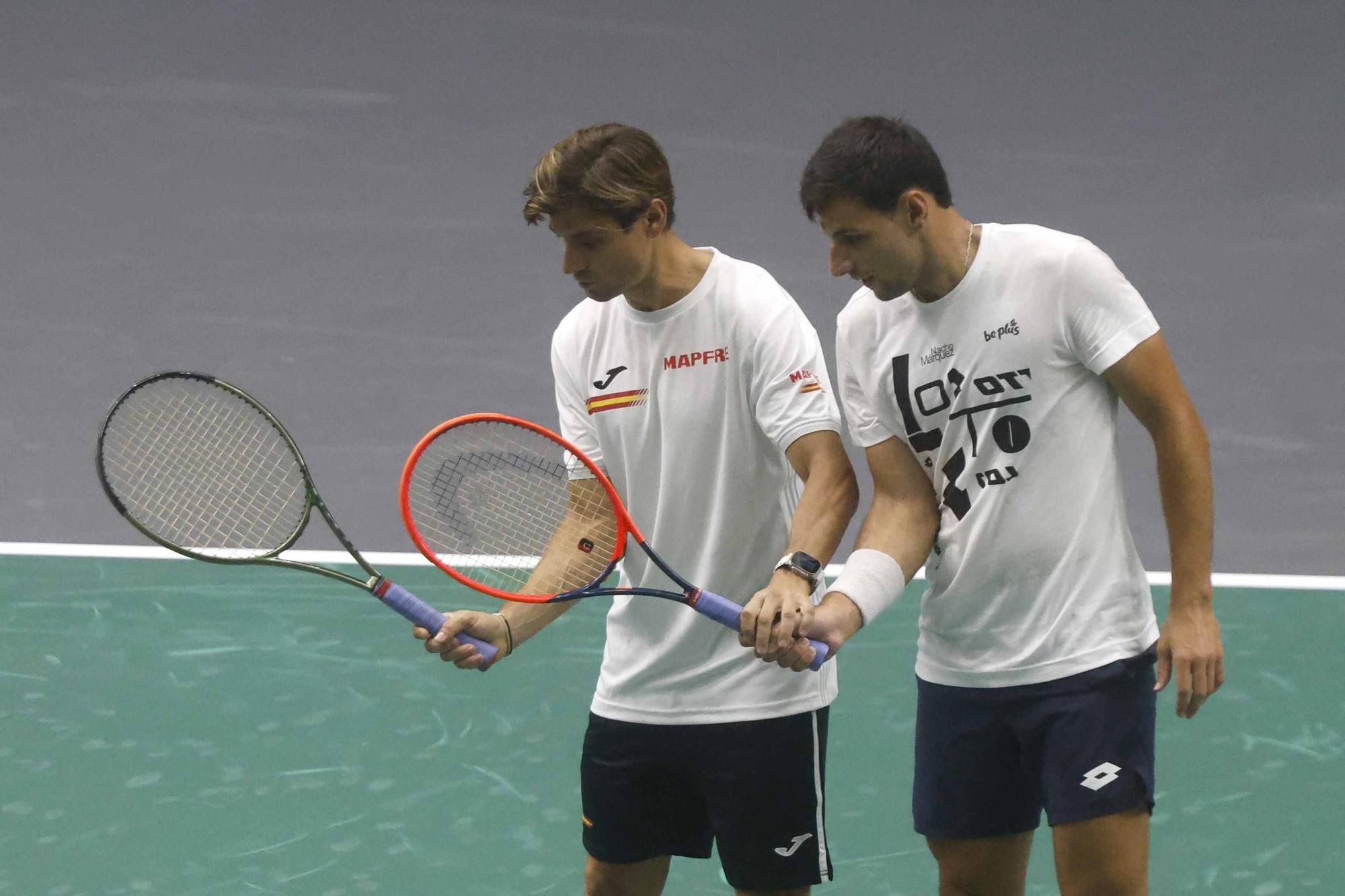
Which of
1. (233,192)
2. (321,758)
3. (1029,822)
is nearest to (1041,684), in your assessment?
(1029,822)

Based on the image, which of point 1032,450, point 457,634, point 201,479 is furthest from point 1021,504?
point 201,479

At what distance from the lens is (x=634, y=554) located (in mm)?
2814

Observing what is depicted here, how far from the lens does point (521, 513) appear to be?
3.03 metres

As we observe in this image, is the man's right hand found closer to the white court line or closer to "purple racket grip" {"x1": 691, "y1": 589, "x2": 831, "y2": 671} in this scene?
"purple racket grip" {"x1": 691, "y1": 589, "x2": 831, "y2": 671}

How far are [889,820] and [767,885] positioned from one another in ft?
4.02

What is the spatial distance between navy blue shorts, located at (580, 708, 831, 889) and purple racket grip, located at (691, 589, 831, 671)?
0.25 metres

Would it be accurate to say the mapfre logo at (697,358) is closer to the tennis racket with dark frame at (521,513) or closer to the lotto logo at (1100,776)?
the tennis racket with dark frame at (521,513)

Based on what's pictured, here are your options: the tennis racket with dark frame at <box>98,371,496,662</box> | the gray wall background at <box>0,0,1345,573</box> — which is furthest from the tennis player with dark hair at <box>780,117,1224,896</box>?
the gray wall background at <box>0,0,1345,573</box>

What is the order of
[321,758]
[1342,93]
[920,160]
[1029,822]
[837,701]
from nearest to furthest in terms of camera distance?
1. [920,160]
2. [1029,822]
3. [321,758]
4. [837,701]
5. [1342,93]

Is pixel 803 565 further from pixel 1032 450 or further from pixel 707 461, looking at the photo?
pixel 1032 450

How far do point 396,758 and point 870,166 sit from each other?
2.46 metres

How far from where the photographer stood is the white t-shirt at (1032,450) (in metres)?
2.49

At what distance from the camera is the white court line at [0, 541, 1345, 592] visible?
612cm

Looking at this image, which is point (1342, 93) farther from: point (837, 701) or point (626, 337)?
point (626, 337)
